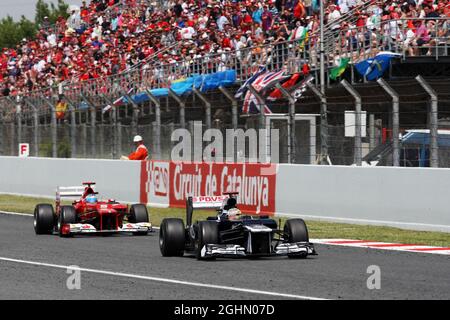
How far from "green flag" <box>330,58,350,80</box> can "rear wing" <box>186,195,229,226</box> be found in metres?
10.9

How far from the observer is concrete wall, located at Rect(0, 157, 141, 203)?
25.6m

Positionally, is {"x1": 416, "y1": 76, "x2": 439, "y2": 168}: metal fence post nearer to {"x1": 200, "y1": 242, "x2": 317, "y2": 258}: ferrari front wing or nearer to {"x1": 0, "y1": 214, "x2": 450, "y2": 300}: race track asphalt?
{"x1": 0, "y1": 214, "x2": 450, "y2": 300}: race track asphalt

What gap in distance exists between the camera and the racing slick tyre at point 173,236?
1380 centimetres

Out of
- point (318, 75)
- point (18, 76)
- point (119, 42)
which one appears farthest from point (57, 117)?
point (18, 76)

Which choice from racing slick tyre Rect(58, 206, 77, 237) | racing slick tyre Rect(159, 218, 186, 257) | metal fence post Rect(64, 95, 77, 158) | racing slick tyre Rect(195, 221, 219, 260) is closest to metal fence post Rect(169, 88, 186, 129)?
metal fence post Rect(64, 95, 77, 158)

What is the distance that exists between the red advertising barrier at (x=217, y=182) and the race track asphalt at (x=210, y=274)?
5451 mm

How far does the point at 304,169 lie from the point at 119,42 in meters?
21.2

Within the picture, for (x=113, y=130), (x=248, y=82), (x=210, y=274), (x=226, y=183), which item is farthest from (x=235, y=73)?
(x=210, y=274)

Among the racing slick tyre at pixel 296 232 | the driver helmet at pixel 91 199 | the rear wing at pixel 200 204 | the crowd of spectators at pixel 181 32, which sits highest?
the crowd of spectators at pixel 181 32

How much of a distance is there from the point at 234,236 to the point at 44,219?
5.22 m

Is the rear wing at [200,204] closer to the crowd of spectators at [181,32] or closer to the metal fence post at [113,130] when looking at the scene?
the crowd of spectators at [181,32]

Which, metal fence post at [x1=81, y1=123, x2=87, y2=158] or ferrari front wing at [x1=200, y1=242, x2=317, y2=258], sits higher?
metal fence post at [x1=81, y1=123, x2=87, y2=158]

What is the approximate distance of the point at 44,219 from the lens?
17.8 meters

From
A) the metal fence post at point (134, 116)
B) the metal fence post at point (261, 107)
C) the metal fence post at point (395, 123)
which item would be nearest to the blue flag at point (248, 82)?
the metal fence post at point (134, 116)
